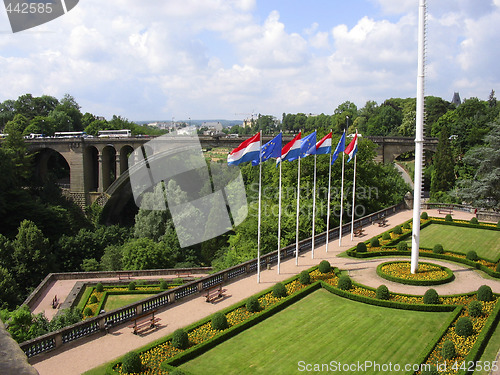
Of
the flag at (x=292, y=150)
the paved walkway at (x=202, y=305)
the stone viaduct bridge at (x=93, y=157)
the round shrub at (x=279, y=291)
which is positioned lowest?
the paved walkway at (x=202, y=305)

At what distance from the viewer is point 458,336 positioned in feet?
58.1

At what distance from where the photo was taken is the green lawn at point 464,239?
104 feet

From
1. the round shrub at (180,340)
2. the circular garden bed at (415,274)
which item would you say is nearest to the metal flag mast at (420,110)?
the circular garden bed at (415,274)

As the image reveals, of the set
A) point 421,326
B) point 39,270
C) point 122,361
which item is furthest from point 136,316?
point 39,270

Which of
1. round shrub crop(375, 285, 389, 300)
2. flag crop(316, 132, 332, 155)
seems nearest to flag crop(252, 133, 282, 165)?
flag crop(316, 132, 332, 155)

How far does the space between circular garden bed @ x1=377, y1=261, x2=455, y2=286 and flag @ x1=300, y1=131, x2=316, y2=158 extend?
8055 mm

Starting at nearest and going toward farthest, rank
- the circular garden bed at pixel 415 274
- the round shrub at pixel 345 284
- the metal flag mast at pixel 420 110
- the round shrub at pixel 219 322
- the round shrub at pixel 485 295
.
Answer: the round shrub at pixel 219 322, the round shrub at pixel 485 295, the metal flag mast at pixel 420 110, the round shrub at pixel 345 284, the circular garden bed at pixel 415 274

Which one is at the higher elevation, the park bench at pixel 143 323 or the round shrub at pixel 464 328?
the round shrub at pixel 464 328

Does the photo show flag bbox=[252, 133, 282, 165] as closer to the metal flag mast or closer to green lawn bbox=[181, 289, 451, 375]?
the metal flag mast

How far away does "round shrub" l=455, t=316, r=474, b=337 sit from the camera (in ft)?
57.8

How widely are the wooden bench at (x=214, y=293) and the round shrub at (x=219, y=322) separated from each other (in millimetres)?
3287

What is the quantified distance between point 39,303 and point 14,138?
45444 millimetres

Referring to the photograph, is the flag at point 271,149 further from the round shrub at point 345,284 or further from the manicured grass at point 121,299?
the manicured grass at point 121,299

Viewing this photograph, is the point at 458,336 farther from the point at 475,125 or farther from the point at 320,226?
the point at 475,125
